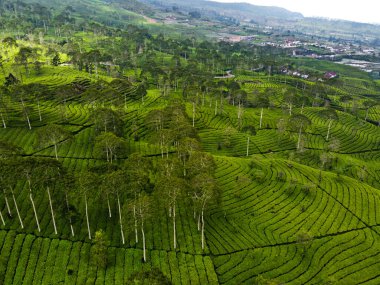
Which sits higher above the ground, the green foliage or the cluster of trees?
the cluster of trees

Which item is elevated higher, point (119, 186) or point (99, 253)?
point (119, 186)

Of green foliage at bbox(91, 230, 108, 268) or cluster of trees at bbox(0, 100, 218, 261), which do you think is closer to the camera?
green foliage at bbox(91, 230, 108, 268)

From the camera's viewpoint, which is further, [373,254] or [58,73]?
[58,73]

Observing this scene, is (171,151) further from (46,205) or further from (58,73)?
(58,73)

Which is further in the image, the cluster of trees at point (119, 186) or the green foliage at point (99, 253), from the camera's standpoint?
the cluster of trees at point (119, 186)

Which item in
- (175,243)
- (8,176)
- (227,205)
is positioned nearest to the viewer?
(8,176)

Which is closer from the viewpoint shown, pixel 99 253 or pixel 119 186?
pixel 99 253

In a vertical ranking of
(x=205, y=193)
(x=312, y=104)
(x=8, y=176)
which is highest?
(x=8, y=176)

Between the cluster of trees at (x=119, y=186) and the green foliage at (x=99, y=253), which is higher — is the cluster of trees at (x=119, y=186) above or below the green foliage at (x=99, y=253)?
above

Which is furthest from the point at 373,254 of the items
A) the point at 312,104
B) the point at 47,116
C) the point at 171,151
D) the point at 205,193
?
the point at 312,104

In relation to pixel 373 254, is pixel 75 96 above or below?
above

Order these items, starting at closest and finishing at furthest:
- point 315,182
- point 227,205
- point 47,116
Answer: point 227,205 < point 315,182 < point 47,116
